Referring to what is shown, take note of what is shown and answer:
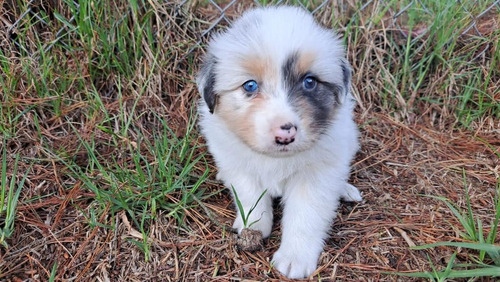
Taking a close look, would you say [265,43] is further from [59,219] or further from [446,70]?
[446,70]

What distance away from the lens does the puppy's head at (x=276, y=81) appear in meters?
2.19

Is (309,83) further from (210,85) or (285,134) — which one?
(210,85)

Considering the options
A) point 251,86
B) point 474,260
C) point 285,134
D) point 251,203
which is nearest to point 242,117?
point 251,86

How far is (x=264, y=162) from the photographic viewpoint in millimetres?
2611

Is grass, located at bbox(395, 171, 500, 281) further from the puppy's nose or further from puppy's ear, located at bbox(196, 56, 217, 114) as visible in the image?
puppy's ear, located at bbox(196, 56, 217, 114)

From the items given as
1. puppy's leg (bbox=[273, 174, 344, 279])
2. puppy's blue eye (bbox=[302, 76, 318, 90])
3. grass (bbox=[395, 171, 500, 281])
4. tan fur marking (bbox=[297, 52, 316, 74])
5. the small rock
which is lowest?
the small rock

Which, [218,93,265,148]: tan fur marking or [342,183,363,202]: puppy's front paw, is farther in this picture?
[342,183,363,202]: puppy's front paw

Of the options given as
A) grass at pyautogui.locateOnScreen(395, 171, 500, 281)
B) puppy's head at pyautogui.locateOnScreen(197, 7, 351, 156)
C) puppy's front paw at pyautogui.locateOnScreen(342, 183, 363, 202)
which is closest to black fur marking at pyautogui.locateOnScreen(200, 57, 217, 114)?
puppy's head at pyautogui.locateOnScreen(197, 7, 351, 156)

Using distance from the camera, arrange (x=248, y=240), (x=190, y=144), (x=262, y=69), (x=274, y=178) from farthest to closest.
→ (x=190, y=144) → (x=274, y=178) → (x=248, y=240) → (x=262, y=69)

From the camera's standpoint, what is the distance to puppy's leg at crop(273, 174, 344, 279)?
8.13 ft

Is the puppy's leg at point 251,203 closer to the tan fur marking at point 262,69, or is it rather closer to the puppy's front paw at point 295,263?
the puppy's front paw at point 295,263

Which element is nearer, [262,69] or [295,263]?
[262,69]

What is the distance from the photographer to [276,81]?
2271 millimetres

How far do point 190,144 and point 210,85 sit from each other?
90 cm
